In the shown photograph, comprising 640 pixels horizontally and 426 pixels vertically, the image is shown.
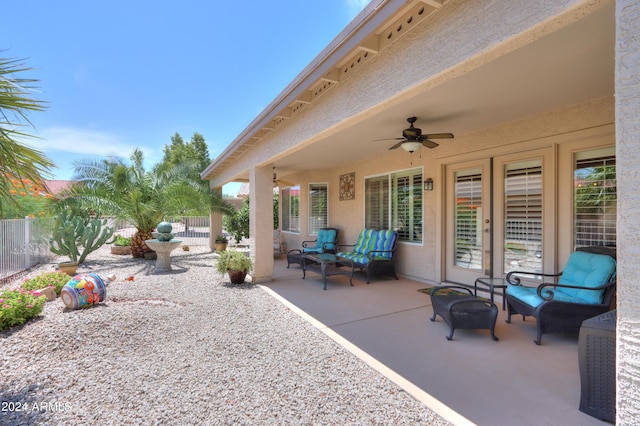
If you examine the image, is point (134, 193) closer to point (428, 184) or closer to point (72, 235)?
point (72, 235)

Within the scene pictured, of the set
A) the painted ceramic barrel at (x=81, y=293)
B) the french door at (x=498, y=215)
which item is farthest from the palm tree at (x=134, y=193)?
the french door at (x=498, y=215)

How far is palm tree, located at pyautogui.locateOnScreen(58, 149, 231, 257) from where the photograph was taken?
34.3ft

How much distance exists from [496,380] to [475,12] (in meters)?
3.24

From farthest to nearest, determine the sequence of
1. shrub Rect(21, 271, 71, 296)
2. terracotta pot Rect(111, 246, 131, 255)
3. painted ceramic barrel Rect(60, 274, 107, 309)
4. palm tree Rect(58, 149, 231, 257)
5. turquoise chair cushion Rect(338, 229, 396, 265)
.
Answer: terracotta pot Rect(111, 246, 131, 255) → palm tree Rect(58, 149, 231, 257) → turquoise chair cushion Rect(338, 229, 396, 265) → shrub Rect(21, 271, 71, 296) → painted ceramic barrel Rect(60, 274, 107, 309)

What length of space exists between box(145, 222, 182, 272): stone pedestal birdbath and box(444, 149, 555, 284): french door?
7.35 m

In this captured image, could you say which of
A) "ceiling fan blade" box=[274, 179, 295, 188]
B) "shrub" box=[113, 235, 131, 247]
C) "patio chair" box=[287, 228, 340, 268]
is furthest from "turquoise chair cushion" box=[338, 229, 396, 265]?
"shrub" box=[113, 235, 131, 247]

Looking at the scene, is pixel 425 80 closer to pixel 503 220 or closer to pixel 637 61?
pixel 637 61

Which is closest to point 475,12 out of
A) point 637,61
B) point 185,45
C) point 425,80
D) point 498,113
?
point 425,80

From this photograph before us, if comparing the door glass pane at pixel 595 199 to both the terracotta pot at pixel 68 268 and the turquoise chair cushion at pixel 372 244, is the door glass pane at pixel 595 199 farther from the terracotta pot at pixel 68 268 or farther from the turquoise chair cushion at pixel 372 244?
the terracotta pot at pixel 68 268

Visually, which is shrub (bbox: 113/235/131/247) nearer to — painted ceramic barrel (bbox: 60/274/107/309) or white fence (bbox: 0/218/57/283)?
white fence (bbox: 0/218/57/283)

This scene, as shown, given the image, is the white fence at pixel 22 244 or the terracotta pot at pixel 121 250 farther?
the terracotta pot at pixel 121 250

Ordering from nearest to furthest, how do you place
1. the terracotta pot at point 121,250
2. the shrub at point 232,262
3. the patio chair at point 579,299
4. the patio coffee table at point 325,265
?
the patio chair at point 579,299 < the patio coffee table at point 325,265 < the shrub at point 232,262 < the terracotta pot at point 121,250

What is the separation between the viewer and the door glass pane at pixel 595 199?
4.30 meters

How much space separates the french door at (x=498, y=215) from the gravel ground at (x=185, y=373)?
376 cm
